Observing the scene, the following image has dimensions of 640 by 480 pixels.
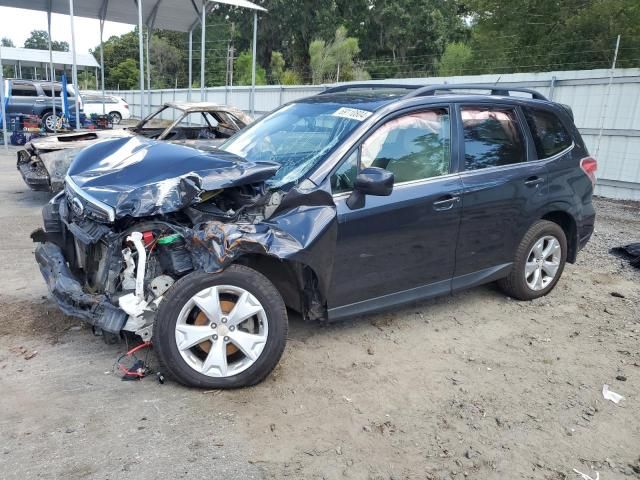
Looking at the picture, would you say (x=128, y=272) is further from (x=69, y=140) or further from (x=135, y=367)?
(x=69, y=140)

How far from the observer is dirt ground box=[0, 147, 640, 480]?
2.70 metres

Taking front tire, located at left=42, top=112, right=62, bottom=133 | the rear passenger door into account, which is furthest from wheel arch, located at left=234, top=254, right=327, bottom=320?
front tire, located at left=42, top=112, right=62, bottom=133

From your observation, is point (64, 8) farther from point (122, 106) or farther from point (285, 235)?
point (285, 235)

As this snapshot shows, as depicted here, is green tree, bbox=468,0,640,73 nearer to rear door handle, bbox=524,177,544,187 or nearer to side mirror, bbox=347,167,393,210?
rear door handle, bbox=524,177,544,187

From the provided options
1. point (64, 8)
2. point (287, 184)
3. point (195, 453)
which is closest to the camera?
point (195, 453)

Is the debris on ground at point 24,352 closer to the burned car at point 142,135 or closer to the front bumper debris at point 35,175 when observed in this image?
the burned car at point 142,135

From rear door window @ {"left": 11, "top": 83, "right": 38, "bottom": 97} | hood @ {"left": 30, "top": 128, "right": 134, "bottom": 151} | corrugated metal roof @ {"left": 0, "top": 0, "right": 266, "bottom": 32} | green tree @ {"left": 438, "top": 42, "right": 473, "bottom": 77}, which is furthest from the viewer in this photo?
green tree @ {"left": 438, "top": 42, "right": 473, "bottom": 77}

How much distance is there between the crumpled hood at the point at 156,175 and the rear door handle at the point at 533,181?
7.56 ft

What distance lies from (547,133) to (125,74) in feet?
179

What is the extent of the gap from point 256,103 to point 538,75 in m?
11.4

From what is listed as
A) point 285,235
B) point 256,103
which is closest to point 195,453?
point 285,235

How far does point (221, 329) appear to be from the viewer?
3221 mm

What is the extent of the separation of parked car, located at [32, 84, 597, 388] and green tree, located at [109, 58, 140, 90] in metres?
52.2

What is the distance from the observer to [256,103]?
20.5 meters
